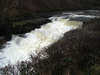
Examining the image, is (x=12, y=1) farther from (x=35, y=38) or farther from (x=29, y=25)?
(x=35, y=38)

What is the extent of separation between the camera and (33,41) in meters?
14.9

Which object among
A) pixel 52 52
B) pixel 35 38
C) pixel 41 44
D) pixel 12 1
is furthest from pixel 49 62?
pixel 12 1

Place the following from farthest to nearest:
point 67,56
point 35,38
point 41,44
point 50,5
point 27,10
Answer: point 50,5
point 27,10
point 35,38
point 41,44
point 67,56

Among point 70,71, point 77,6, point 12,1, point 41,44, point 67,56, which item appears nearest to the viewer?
point 70,71

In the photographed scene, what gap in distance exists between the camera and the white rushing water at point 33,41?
1197 centimetres

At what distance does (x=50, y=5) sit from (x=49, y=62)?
23.4 m

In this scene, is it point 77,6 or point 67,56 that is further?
point 77,6

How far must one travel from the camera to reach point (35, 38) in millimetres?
15570

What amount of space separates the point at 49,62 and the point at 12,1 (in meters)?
18.8

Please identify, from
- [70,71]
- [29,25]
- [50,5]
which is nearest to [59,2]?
[50,5]

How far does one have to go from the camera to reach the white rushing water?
39.3 feet

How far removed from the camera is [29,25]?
714 inches

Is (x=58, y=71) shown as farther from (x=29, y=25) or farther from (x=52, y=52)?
(x=29, y=25)

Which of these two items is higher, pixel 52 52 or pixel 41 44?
pixel 52 52
